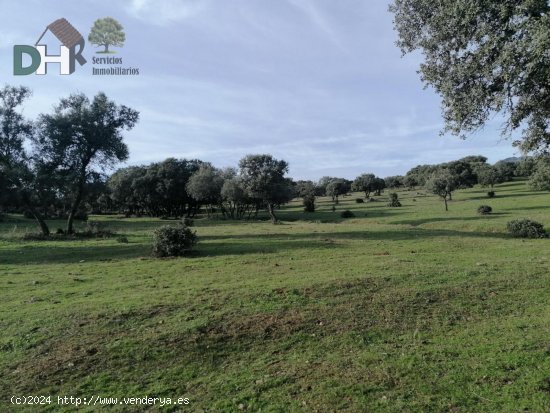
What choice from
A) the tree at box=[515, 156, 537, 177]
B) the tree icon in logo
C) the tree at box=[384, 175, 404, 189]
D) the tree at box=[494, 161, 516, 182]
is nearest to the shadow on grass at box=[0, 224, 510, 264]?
the tree at box=[515, 156, 537, 177]

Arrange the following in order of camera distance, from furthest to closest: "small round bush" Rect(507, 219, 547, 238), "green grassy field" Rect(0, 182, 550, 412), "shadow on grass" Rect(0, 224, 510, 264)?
"small round bush" Rect(507, 219, 547, 238), "shadow on grass" Rect(0, 224, 510, 264), "green grassy field" Rect(0, 182, 550, 412)

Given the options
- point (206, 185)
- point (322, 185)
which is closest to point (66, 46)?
point (206, 185)

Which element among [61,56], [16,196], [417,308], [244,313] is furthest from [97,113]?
[417,308]

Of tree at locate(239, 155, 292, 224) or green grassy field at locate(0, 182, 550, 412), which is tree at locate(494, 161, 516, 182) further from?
green grassy field at locate(0, 182, 550, 412)

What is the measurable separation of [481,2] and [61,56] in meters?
21.0

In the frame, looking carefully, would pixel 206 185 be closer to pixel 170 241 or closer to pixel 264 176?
pixel 264 176

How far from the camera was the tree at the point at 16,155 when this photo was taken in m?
34.1

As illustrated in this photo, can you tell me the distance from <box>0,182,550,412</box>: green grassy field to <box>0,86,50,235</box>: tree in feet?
75.9

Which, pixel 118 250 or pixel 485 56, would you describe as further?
pixel 118 250

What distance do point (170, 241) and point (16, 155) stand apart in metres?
23.6

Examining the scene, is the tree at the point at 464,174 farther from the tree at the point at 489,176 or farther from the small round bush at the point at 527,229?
the small round bush at the point at 527,229

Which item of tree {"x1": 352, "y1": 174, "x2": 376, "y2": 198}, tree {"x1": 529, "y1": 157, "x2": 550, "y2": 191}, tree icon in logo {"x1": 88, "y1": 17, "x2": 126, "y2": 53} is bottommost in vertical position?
tree {"x1": 529, "y1": 157, "x2": 550, "y2": 191}

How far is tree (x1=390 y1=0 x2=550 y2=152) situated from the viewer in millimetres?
8773

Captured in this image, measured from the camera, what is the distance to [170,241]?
2155 cm
